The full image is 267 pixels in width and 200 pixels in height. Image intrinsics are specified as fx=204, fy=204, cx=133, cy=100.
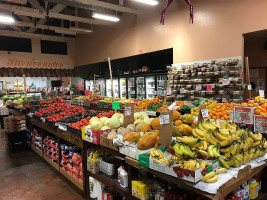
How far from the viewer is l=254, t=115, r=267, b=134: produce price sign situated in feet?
8.41

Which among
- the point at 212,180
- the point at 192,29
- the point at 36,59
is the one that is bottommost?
the point at 212,180

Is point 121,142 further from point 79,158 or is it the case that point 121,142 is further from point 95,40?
point 95,40

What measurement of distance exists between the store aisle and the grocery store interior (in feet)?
0.07

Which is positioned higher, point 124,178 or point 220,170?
point 220,170

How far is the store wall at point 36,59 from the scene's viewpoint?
11.3 m

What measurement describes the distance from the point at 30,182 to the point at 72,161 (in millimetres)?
1016

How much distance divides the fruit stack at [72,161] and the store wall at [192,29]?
4483mm

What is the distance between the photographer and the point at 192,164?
1.64 metres

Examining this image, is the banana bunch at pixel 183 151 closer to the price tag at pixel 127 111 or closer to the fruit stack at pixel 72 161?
the price tag at pixel 127 111

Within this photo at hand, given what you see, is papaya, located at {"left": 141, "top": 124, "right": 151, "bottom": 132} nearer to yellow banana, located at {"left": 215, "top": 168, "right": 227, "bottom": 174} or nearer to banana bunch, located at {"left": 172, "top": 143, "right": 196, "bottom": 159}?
banana bunch, located at {"left": 172, "top": 143, "right": 196, "bottom": 159}

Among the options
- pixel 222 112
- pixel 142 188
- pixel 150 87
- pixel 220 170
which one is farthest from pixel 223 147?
pixel 150 87

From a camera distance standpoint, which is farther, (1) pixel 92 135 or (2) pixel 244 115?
(1) pixel 92 135

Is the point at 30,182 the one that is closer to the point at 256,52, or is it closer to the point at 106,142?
the point at 106,142

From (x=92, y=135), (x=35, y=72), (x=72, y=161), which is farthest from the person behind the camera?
(x=35, y=72)
